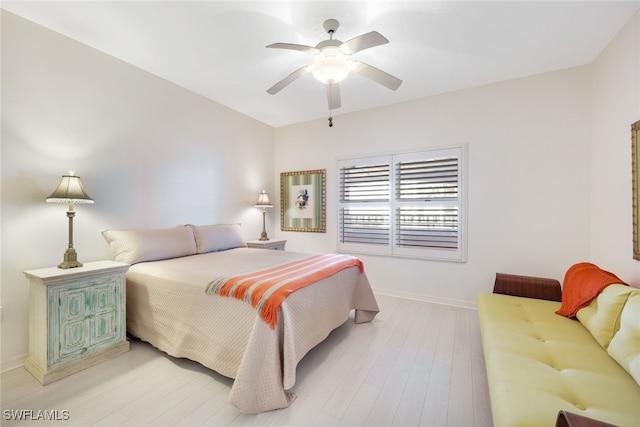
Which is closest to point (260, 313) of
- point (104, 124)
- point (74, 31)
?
point (104, 124)

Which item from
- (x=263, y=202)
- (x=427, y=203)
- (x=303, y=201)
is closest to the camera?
(x=427, y=203)

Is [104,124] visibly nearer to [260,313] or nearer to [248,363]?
[260,313]

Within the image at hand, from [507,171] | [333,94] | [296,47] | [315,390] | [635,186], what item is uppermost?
[296,47]

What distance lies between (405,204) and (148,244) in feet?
10.0

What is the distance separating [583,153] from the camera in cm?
267

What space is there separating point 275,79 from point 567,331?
11.1 ft

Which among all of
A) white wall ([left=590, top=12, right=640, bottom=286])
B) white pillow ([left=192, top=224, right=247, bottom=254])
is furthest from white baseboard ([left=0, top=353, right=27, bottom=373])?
white wall ([left=590, top=12, right=640, bottom=286])

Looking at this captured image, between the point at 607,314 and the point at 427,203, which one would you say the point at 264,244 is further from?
the point at 607,314

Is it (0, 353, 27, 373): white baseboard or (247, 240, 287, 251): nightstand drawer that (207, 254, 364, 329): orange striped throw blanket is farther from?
(0, 353, 27, 373): white baseboard

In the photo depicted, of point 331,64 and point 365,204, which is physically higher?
point 331,64

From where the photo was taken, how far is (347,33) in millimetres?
2230

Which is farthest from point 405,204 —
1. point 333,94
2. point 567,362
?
point 567,362

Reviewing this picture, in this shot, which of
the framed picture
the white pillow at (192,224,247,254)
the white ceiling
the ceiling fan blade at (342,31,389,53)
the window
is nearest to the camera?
the ceiling fan blade at (342,31,389,53)

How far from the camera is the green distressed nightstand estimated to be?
1833 millimetres
